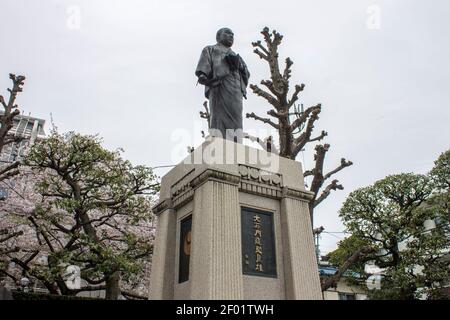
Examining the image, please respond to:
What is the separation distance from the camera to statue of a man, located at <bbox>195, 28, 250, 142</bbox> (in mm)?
6629

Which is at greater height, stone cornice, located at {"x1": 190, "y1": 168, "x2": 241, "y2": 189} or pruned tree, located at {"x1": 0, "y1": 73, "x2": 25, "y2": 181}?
pruned tree, located at {"x1": 0, "y1": 73, "x2": 25, "y2": 181}

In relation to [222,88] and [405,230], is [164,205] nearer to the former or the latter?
[222,88]

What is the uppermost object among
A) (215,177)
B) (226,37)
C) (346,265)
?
(226,37)

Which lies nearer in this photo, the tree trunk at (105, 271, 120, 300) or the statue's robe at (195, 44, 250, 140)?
the statue's robe at (195, 44, 250, 140)

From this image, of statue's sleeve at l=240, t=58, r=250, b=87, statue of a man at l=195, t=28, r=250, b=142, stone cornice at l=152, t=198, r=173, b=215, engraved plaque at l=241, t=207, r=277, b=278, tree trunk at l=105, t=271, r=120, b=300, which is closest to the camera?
engraved plaque at l=241, t=207, r=277, b=278

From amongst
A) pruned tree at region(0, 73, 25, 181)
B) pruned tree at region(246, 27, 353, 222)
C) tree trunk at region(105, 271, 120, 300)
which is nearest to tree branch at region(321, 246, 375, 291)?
pruned tree at region(246, 27, 353, 222)

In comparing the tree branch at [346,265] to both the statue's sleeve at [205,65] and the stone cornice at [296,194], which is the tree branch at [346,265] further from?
the statue's sleeve at [205,65]

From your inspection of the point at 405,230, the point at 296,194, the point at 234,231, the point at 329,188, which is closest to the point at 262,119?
the point at 329,188

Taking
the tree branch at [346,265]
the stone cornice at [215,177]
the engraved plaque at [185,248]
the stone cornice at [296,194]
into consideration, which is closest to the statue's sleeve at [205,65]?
the stone cornice at [215,177]

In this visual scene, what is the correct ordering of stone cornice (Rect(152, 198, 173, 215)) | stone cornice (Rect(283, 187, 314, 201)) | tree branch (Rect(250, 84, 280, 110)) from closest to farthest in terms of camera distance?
stone cornice (Rect(283, 187, 314, 201)) → stone cornice (Rect(152, 198, 173, 215)) → tree branch (Rect(250, 84, 280, 110))

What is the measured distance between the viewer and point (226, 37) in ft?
24.0

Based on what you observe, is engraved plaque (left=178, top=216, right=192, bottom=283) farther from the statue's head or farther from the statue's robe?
the statue's head

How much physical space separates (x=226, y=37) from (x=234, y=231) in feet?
13.6
